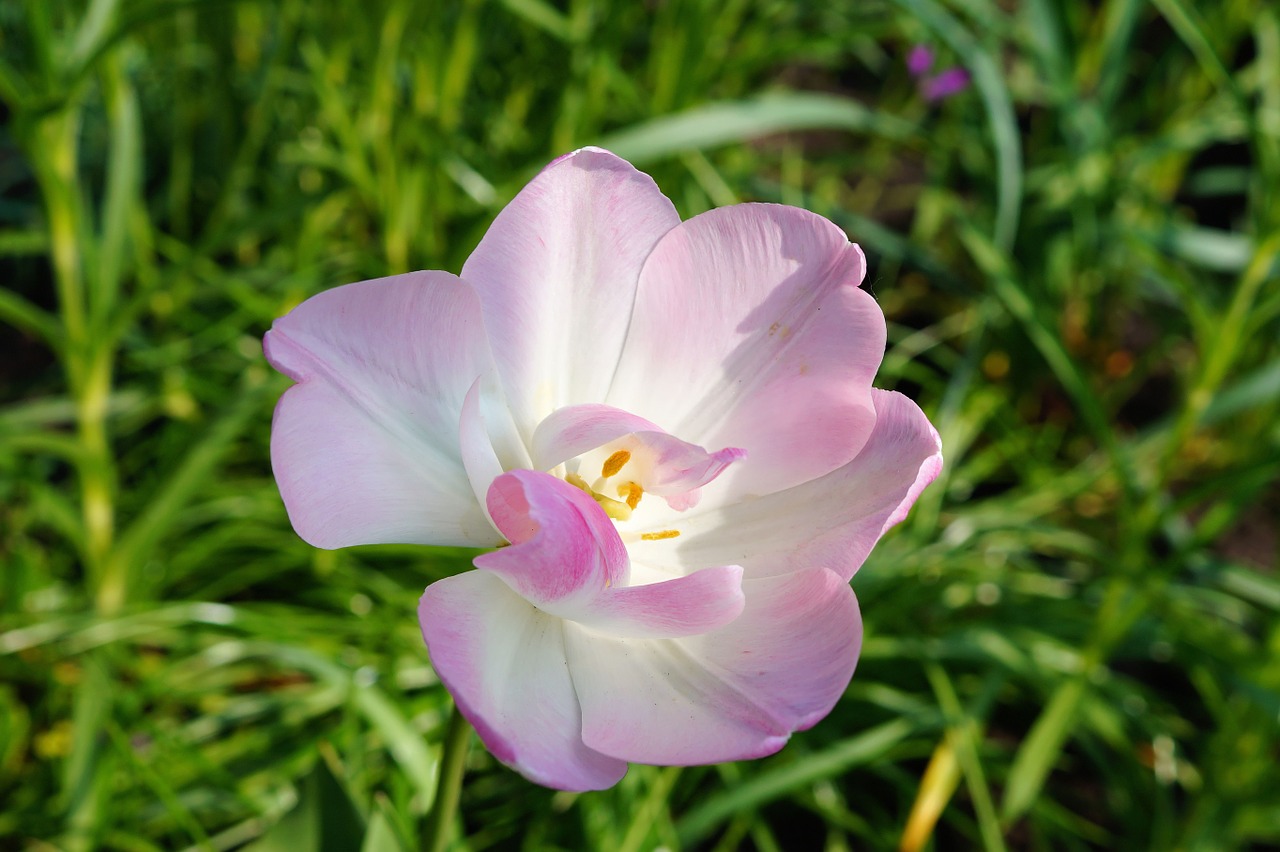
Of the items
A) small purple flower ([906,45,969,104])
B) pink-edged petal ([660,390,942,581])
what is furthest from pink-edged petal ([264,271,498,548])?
small purple flower ([906,45,969,104])

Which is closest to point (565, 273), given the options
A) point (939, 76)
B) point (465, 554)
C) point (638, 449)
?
point (638, 449)

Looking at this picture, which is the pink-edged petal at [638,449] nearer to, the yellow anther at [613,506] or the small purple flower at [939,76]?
the yellow anther at [613,506]

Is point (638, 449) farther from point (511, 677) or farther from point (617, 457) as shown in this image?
point (511, 677)

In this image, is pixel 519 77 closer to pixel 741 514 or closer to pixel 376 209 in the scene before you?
pixel 376 209

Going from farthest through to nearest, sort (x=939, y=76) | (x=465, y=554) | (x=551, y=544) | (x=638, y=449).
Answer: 1. (x=939, y=76)
2. (x=465, y=554)
3. (x=638, y=449)
4. (x=551, y=544)

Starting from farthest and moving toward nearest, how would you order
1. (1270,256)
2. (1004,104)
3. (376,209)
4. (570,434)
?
(376,209) < (1004,104) < (1270,256) < (570,434)

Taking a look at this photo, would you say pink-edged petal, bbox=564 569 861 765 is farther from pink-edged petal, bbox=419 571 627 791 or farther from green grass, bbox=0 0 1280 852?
green grass, bbox=0 0 1280 852

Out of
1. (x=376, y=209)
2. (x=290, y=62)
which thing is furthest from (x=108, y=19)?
(x=290, y=62)
